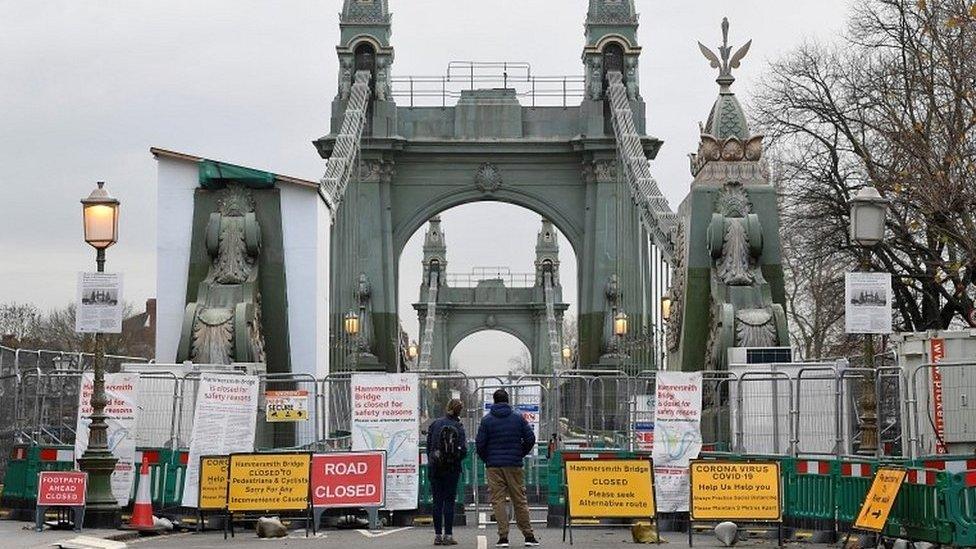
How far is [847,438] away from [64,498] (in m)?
9.04

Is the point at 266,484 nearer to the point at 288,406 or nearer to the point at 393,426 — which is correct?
the point at 393,426

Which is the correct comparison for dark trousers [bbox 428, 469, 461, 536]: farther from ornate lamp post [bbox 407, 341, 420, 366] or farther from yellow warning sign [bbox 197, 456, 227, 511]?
ornate lamp post [bbox 407, 341, 420, 366]

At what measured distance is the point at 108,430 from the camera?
22344 millimetres

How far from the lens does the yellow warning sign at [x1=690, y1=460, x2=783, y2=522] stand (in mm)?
18859

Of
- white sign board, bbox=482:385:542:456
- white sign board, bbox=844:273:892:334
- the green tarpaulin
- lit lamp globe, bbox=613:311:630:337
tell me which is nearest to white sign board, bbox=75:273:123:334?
white sign board, bbox=482:385:542:456

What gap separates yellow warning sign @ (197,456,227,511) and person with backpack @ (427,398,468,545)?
302 centimetres

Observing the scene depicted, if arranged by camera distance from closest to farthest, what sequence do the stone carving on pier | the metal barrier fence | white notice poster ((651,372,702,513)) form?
white notice poster ((651,372,702,513))
the metal barrier fence
the stone carving on pier

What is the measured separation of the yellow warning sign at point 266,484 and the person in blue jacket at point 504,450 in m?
2.61

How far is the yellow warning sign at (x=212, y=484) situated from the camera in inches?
822

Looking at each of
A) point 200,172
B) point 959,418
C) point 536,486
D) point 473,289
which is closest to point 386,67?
point 200,172

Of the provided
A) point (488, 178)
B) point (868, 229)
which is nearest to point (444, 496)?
point (868, 229)

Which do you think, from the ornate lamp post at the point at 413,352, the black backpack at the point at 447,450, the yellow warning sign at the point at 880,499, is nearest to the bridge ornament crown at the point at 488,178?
the ornate lamp post at the point at 413,352

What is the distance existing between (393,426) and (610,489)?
388 centimetres

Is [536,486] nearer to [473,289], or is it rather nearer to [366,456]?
[366,456]
